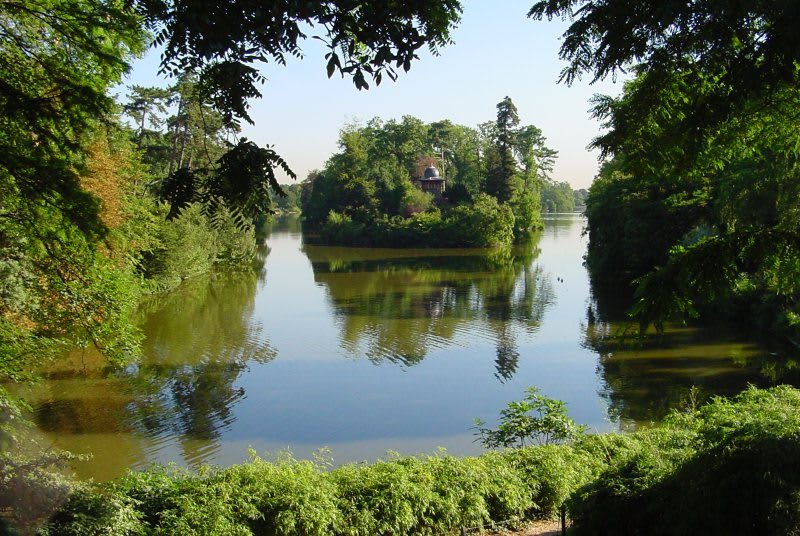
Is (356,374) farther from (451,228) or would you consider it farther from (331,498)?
(451,228)

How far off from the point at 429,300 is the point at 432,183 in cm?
4019

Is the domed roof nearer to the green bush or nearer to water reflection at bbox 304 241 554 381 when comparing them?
water reflection at bbox 304 241 554 381

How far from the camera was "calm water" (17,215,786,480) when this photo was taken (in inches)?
531

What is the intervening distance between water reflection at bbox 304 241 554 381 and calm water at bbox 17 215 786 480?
5.7 inches

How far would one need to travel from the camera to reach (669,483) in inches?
200

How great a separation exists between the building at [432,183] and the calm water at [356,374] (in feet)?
122

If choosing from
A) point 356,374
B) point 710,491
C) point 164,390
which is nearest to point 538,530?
point 710,491

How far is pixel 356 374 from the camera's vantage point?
1838 centimetres

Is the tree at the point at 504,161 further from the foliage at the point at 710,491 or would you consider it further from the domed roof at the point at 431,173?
the foliage at the point at 710,491

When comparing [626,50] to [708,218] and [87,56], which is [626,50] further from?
[708,218]

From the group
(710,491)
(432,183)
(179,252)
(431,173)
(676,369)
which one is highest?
(431,173)

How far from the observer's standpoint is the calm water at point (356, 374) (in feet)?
44.3

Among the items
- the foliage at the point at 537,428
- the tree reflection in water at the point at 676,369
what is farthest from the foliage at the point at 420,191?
the foliage at the point at 537,428

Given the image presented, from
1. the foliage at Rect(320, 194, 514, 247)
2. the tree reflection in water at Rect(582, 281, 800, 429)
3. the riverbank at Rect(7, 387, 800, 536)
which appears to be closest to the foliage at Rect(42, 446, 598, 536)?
the riverbank at Rect(7, 387, 800, 536)
